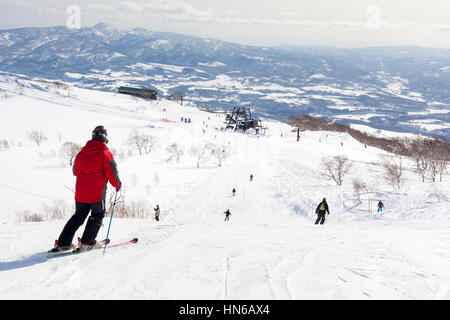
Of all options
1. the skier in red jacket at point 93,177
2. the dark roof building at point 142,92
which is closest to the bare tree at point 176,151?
the skier in red jacket at point 93,177

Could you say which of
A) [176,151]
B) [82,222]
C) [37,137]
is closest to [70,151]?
[176,151]

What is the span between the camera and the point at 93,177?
4.60 metres

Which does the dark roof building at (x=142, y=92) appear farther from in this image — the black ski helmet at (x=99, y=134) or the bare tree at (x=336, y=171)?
the black ski helmet at (x=99, y=134)

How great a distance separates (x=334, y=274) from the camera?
409 centimetres

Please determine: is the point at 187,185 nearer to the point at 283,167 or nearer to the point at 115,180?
the point at 283,167

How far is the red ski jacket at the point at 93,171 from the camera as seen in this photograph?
4.53 meters

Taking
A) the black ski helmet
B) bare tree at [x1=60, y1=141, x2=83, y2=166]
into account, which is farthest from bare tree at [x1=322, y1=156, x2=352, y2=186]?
bare tree at [x1=60, y1=141, x2=83, y2=166]

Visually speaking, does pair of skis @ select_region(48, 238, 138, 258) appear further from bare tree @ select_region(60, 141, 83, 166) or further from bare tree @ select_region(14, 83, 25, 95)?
bare tree @ select_region(14, 83, 25, 95)

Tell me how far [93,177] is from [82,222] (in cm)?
88

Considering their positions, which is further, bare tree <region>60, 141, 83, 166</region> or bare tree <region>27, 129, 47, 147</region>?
bare tree <region>27, 129, 47, 147</region>

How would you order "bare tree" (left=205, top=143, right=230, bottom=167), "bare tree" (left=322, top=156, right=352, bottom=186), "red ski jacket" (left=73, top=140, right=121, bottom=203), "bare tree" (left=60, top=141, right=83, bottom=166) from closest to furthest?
"red ski jacket" (left=73, top=140, right=121, bottom=203)
"bare tree" (left=322, top=156, right=352, bottom=186)
"bare tree" (left=60, top=141, right=83, bottom=166)
"bare tree" (left=205, top=143, right=230, bottom=167)

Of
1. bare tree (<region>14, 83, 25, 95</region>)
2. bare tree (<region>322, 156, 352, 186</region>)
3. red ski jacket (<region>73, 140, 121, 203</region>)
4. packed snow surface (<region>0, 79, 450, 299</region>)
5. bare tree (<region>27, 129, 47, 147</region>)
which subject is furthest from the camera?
bare tree (<region>14, 83, 25, 95</region>)

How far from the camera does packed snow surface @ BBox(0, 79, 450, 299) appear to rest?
3725 mm

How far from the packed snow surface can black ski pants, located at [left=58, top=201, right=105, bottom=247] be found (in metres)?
0.31
